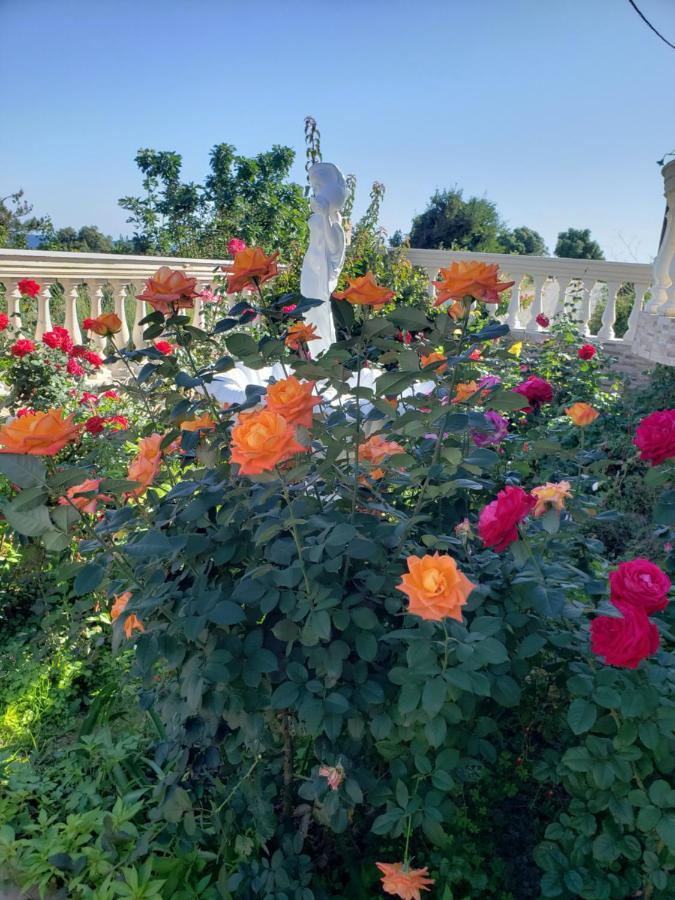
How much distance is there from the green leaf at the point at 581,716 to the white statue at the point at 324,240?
9.34 ft

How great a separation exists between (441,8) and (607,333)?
12.1ft

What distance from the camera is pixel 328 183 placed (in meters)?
3.73

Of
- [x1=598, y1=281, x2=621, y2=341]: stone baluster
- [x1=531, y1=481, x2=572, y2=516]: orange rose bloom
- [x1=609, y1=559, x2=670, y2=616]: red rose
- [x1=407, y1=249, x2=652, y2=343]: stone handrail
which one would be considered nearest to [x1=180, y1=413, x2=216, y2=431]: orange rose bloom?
[x1=531, y1=481, x2=572, y2=516]: orange rose bloom

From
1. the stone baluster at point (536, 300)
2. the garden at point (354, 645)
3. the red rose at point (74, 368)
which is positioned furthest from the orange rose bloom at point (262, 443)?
the stone baluster at point (536, 300)

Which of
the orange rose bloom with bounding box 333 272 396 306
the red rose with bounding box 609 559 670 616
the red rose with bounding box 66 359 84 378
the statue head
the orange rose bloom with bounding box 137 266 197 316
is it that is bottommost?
the red rose with bounding box 66 359 84 378

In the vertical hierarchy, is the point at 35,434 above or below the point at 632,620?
above

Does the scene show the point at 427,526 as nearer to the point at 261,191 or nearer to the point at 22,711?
the point at 22,711

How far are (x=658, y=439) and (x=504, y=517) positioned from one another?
1.58 ft

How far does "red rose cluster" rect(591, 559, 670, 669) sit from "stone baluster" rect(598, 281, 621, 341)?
6.61 metres

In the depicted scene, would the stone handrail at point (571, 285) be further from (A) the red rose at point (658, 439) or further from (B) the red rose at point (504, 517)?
(B) the red rose at point (504, 517)

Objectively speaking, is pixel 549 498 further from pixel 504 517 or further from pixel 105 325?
pixel 105 325

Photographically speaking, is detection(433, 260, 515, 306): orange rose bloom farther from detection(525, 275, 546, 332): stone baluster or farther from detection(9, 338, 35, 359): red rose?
detection(525, 275, 546, 332): stone baluster

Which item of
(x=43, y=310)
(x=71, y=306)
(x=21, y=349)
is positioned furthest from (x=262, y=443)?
(x=71, y=306)

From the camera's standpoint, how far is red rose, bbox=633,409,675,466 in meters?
1.27
